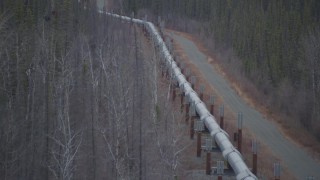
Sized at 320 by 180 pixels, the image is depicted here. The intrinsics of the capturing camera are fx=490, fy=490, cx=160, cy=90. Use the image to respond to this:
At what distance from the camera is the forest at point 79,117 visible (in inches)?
1164

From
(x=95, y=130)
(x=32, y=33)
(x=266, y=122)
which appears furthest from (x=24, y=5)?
(x=266, y=122)

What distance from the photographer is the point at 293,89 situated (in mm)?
51750

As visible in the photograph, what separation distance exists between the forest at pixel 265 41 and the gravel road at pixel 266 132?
1997 millimetres

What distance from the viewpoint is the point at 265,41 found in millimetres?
68438

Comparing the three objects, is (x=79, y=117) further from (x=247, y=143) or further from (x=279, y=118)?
(x=279, y=118)

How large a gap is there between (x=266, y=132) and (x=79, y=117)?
14.1 m

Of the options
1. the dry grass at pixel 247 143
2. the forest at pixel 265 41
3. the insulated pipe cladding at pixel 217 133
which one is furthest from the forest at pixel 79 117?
the forest at pixel 265 41

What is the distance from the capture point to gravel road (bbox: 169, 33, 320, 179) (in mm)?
31000

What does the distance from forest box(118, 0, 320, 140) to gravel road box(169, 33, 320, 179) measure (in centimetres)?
200

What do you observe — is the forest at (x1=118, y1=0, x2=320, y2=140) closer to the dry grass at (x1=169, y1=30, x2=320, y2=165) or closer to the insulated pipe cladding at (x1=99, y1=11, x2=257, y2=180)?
the dry grass at (x1=169, y1=30, x2=320, y2=165)

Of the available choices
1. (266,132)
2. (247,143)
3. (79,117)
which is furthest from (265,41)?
(79,117)

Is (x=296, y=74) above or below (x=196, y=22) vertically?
below

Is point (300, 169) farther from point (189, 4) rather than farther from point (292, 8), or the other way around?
point (189, 4)

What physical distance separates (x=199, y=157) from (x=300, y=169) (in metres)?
6.47
